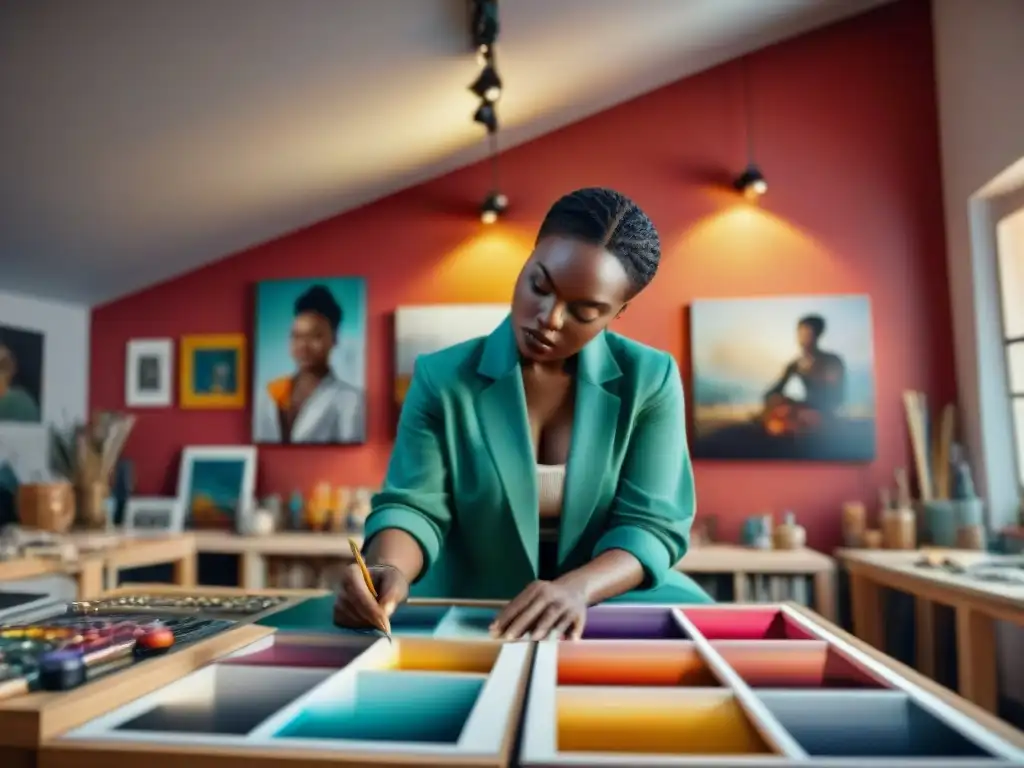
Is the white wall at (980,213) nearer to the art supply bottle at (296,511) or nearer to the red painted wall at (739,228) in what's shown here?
the red painted wall at (739,228)

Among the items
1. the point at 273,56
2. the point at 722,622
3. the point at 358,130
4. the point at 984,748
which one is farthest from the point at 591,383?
the point at 358,130

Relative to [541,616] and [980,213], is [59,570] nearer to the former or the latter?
[541,616]

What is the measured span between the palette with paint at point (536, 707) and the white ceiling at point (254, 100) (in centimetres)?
190

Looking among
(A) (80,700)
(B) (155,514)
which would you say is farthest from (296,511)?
(A) (80,700)

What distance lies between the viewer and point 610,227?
41.4 inches

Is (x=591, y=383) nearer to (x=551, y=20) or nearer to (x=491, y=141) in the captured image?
(x=551, y=20)

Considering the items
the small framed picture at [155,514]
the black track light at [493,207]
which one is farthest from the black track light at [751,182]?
the small framed picture at [155,514]

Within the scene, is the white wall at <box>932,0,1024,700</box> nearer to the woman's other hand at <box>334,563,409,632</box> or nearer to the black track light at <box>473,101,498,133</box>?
the black track light at <box>473,101,498,133</box>

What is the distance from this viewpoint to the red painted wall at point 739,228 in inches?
126

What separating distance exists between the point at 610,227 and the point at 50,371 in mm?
3300

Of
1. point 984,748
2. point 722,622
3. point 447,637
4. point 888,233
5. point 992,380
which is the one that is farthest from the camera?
point 888,233

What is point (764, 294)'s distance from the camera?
325 cm

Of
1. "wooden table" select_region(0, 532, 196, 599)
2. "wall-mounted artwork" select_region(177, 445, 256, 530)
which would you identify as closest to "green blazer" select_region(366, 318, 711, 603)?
"wooden table" select_region(0, 532, 196, 599)

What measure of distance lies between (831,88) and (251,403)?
9.88ft
